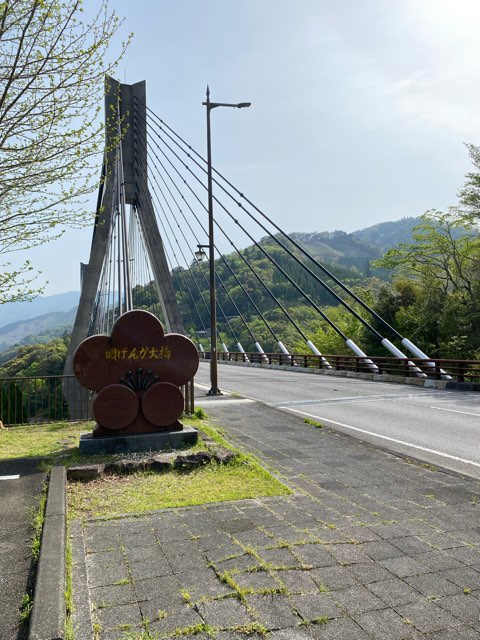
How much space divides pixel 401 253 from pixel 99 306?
18295 millimetres

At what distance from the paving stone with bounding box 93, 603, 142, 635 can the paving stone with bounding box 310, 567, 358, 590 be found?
3.84 ft

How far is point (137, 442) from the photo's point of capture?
770 cm

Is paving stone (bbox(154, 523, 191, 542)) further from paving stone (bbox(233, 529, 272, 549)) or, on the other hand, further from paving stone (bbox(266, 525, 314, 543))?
paving stone (bbox(266, 525, 314, 543))

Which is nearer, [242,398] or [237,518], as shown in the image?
→ [237,518]

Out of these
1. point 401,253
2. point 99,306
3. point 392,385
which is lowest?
point 392,385

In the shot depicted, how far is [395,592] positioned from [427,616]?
29cm

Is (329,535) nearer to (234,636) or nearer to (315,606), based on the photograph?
(315,606)

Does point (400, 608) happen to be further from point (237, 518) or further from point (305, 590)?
point (237, 518)

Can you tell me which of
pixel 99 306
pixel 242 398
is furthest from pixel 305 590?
pixel 99 306

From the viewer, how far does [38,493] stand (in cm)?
551

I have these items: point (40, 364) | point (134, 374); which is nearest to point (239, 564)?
point (134, 374)

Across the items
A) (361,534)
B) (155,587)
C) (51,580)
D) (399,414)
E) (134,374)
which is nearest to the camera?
(51,580)

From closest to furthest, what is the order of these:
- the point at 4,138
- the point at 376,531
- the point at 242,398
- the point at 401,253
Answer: the point at 376,531 → the point at 4,138 → the point at 242,398 → the point at 401,253

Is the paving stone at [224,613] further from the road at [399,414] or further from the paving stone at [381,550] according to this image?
the road at [399,414]
